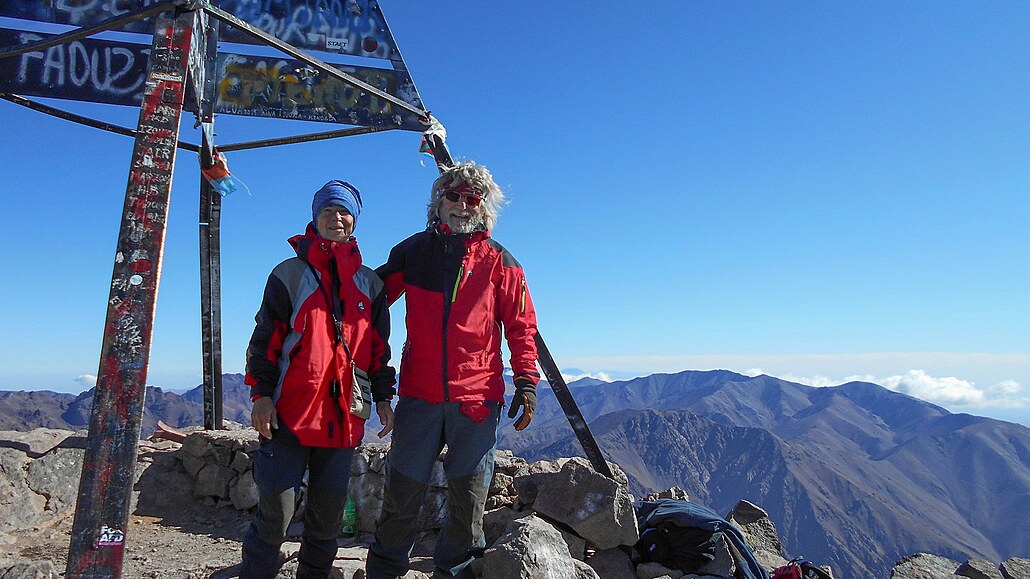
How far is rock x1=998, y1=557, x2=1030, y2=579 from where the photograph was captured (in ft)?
18.3

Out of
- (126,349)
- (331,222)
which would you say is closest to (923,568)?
(331,222)

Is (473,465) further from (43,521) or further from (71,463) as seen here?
(71,463)

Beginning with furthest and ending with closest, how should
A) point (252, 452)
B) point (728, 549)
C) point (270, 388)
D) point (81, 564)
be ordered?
point (252, 452)
point (728, 549)
point (270, 388)
point (81, 564)

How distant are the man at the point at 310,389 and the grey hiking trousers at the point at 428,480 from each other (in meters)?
0.21

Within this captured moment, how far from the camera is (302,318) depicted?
10.1ft

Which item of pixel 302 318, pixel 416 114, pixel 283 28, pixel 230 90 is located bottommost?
pixel 302 318

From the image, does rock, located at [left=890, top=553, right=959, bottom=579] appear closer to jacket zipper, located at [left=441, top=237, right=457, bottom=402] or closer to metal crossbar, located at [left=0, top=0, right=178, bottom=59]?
jacket zipper, located at [left=441, top=237, right=457, bottom=402]

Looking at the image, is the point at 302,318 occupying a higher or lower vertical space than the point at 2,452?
higher

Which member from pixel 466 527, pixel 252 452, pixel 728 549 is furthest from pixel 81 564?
pixel 728 549

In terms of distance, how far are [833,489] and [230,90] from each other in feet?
773

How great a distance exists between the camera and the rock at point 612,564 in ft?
15.3

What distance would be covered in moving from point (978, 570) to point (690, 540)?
3.35m

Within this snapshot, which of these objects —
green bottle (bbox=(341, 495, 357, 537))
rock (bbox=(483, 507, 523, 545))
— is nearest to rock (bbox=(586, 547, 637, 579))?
rock (bbox=(483, 507, 523, 545))

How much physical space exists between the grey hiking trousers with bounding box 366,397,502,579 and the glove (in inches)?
9.8
